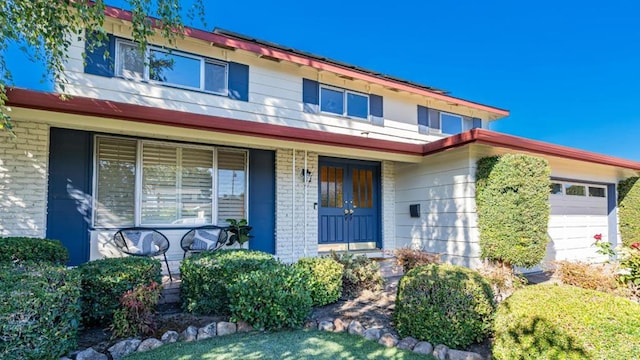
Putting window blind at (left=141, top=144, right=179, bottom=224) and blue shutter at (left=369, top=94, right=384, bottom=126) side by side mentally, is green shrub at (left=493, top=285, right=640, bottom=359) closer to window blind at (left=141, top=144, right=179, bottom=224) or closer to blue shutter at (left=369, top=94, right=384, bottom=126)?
window blind at (left=141, top=144, right=179, bottom=224)

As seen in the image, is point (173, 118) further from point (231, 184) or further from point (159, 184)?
point (231, 184)

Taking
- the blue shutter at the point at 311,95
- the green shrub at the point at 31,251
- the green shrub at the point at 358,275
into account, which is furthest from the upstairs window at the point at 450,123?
the green shrub at the point at 31,251

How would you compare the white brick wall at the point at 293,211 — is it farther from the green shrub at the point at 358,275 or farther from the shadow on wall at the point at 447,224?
the shadow on wall at the point at 447,224

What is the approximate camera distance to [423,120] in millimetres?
→ 9461

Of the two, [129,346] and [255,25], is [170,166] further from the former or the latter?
[255,25]

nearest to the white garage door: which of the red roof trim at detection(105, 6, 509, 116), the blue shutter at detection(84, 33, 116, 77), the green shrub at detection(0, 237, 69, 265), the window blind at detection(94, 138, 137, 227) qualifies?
the red roof trim at detection(105, 6, 509, 116)

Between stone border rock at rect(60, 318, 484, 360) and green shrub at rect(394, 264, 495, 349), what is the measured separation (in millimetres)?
124

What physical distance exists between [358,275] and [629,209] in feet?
31.0

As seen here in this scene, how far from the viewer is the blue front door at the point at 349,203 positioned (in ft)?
26.5

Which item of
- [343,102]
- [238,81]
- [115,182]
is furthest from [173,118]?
[343,102]

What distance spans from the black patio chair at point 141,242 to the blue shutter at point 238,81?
3200 millimetres

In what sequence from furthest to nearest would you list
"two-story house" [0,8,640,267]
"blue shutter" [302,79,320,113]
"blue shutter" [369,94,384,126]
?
"blue shutter" [369,94,384,126] → "blue shutter" [302,79,320,113] → "two-story house" [0,8,640,267]

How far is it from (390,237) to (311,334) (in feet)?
17.5

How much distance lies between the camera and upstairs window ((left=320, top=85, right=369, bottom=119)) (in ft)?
27.1
